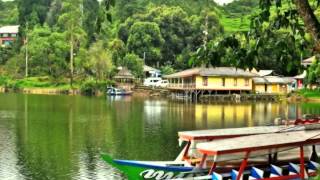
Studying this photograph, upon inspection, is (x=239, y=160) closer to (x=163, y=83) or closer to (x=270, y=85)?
(x=270, y=85)

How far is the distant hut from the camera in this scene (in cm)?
8417

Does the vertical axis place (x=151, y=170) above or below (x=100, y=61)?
below

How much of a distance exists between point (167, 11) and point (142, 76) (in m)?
18.4

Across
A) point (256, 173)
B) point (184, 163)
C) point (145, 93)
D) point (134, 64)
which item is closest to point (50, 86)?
point (134, 64)

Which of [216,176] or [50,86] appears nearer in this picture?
[216,176]

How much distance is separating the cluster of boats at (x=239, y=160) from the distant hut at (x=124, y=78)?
6786cm

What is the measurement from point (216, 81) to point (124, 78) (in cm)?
1980

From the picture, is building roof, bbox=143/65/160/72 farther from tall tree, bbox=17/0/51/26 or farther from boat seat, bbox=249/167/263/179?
boat seat, bbox=249/167/263/179

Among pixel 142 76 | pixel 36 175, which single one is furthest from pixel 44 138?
pixel 142 76

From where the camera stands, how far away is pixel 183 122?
119 ft

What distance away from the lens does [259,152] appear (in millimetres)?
14609

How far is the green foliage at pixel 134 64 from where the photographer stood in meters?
85.9

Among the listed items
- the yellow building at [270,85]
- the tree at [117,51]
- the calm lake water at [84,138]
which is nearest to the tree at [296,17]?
the calm lake water at [84,138]

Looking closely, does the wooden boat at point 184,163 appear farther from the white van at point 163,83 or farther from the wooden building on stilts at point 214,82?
the white van at point 163,83
